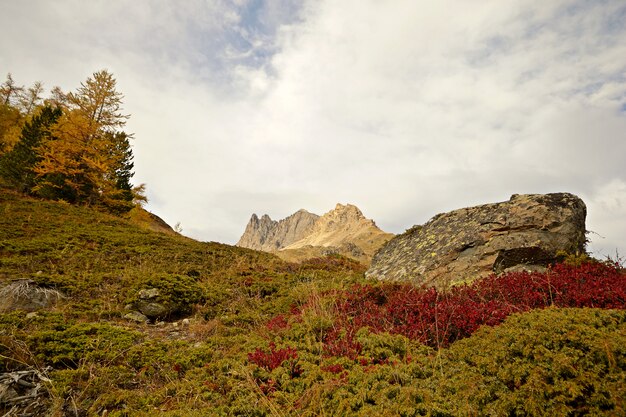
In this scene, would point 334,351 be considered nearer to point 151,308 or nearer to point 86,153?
point 151,308

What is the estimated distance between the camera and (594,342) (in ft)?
9.26

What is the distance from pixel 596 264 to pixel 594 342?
4.83m

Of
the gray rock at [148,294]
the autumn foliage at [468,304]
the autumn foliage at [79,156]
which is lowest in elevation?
the gray rock at [148,294]

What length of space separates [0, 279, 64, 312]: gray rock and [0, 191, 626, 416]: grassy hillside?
279 millimetres

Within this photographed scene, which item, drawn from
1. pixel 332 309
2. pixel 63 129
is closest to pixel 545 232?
pixel 332 309

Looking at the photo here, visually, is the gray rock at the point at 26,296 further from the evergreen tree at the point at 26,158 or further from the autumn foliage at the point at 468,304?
the evergreen tree at the point at 26,158

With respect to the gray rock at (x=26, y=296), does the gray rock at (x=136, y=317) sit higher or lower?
lower

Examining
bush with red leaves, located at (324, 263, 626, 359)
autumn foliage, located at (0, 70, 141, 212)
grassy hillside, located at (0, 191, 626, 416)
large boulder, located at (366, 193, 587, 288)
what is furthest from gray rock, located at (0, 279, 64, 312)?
autumn foliage, located at (0, 70, 141, 212)

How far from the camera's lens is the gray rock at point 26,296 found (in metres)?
6.96

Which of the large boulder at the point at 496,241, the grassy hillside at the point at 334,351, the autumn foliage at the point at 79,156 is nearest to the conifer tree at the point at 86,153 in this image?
the autumn foliage at the point at 79,156

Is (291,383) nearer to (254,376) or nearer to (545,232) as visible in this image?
(254,376)

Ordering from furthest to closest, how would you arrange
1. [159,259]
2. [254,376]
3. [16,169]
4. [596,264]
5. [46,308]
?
[16,169] → [159,259] → [46,308] → [596,264] → [254,376]

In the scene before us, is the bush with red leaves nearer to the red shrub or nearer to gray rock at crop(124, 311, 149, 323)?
the red shrub

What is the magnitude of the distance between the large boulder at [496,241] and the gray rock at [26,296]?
29.6 feet
